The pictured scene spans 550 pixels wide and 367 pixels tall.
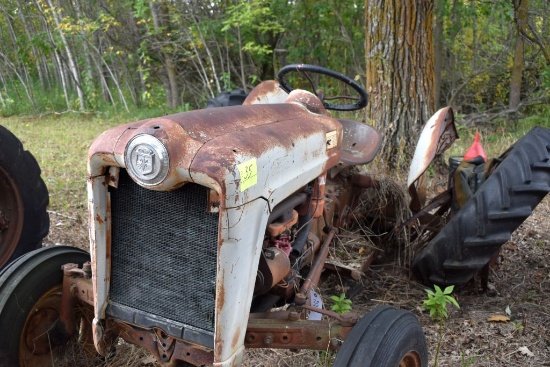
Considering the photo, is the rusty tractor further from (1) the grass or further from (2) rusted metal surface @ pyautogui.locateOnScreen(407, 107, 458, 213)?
(1) the grass

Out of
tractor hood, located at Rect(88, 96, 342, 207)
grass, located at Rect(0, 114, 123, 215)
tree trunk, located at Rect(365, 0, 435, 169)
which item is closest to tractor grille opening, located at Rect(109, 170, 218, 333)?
tractor hood, located at Rect(88, 96, 342, 207)

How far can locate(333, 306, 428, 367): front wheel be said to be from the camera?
74.7 inches

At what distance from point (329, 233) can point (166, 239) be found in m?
1.23

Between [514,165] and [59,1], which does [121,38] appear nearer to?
[59,1]

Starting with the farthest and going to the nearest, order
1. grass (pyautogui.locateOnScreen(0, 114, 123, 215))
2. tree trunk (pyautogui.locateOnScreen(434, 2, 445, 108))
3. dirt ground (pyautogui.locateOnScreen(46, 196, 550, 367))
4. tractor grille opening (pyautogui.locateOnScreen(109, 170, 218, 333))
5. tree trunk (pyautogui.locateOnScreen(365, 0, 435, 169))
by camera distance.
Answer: tree trunk (pyautogui.locateOnScreen(434, 2, 445, 108))
grass (pyautogui.locateOnScreen(0, 114, 123, 215))
tree trunk (pyautogui.locateOnScreen(365, 0, 435, 169))
dirt ground (pyautogui.locateOnScreen(46, 196, 550, 367))
tractor grille opening (pyautogui.locateOnScreen(109, 170, 218, 333))

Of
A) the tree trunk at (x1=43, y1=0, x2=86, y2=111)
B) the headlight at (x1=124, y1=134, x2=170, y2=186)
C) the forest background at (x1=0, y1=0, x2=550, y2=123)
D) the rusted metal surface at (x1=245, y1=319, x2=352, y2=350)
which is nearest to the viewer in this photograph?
the headlight at (x1=124, y1=134, x2=170, y2=186)

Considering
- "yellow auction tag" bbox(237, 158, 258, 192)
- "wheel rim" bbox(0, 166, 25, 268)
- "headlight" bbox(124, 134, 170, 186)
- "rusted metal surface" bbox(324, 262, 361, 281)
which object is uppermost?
"headlight" bbox(124, 134, 170, 186)

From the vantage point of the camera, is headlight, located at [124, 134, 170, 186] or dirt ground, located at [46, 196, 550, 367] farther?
dirt ground, located at [46, 196, 550, 367]

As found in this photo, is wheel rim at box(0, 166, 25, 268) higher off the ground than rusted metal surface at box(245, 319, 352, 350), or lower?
higher

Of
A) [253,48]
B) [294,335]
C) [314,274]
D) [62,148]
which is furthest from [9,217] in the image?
[253,48]

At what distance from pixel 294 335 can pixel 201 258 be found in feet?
1.63

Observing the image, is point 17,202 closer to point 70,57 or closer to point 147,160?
point 147,160

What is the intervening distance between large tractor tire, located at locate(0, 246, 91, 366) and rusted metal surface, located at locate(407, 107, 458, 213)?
188 cm

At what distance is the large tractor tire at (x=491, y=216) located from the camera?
281 cm
